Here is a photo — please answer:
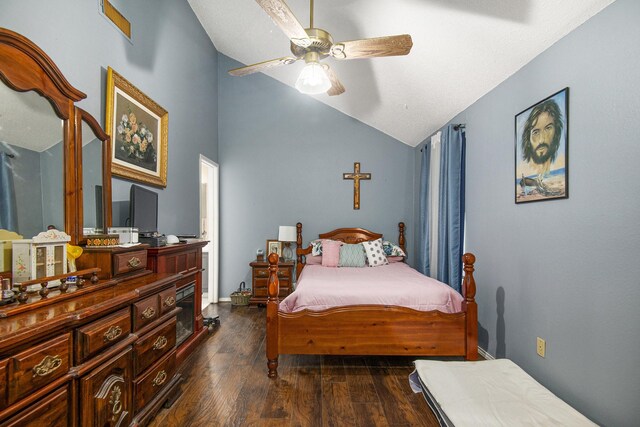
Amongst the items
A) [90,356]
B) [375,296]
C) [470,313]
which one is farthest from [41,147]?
[470,313]

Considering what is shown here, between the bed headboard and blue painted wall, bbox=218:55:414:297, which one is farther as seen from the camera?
blue painted wall, bbox=218:55:414:297

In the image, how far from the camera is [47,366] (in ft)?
3.46

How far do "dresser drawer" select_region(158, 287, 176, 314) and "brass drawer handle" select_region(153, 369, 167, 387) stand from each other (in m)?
0.35

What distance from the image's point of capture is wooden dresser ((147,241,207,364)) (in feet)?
7.62

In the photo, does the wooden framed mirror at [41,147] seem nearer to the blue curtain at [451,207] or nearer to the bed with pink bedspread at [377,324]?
the bed with pink bedspread at [377,324]

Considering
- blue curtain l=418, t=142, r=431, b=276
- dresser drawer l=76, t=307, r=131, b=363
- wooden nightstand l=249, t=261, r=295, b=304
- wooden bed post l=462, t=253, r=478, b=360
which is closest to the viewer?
dresser drawer l=76, t=307, r=131, b=363

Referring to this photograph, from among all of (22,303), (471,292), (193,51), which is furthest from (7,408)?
(193,51)

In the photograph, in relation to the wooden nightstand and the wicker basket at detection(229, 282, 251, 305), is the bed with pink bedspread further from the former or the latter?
the wicker basket at detection(229, 282, 251, 305)

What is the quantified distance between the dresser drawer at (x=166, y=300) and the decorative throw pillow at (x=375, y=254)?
2.57 meters

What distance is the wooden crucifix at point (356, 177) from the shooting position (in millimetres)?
4738

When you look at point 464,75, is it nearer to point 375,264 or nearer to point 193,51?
point 375,264

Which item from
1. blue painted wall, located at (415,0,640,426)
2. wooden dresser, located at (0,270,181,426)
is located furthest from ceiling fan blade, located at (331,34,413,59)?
wooden dresser, located at (0,270,181,426)

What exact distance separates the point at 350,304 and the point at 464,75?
7.24 feet

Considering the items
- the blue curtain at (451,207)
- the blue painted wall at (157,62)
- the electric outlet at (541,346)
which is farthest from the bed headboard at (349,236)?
the electric outlet at (541,346)
